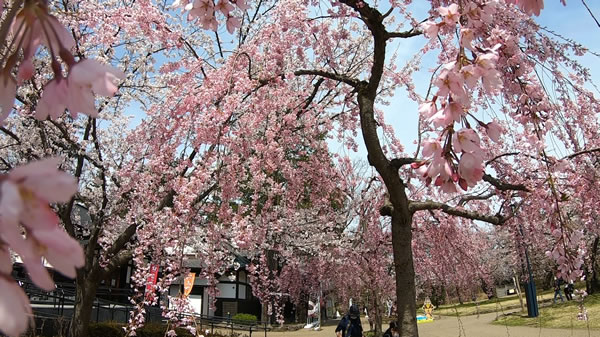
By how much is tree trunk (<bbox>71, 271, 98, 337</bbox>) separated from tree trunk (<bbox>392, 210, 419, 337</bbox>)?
5.87 metres

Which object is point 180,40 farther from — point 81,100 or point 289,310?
point 289,310

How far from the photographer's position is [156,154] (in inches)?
197

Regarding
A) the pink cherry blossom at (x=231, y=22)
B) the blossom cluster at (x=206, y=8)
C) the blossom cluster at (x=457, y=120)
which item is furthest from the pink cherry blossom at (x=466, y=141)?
the pink cherry blossom at (x=231, y=22)

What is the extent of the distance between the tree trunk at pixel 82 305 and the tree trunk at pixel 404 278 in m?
5.87

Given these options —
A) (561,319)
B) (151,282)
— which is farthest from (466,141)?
(561,319)

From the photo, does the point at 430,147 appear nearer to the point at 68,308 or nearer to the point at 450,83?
the point at 450,83

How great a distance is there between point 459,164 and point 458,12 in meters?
0.67

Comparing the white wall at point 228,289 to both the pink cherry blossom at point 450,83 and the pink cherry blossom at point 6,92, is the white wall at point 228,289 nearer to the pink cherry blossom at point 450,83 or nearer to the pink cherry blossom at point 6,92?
the pink cherry blossom at point 450,83

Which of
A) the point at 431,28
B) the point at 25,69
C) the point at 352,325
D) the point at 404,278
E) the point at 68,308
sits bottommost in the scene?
the point at 352,325

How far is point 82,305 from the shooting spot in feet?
26.4

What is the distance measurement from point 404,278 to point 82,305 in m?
6.05

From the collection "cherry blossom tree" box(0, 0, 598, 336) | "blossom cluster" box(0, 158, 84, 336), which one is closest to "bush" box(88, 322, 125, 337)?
"cherry blossom tree" box(0, 0, 598, 336)

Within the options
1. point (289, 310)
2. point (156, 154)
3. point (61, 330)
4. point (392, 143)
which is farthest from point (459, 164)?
point (289, 310)

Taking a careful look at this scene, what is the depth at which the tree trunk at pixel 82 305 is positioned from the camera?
313 inches
